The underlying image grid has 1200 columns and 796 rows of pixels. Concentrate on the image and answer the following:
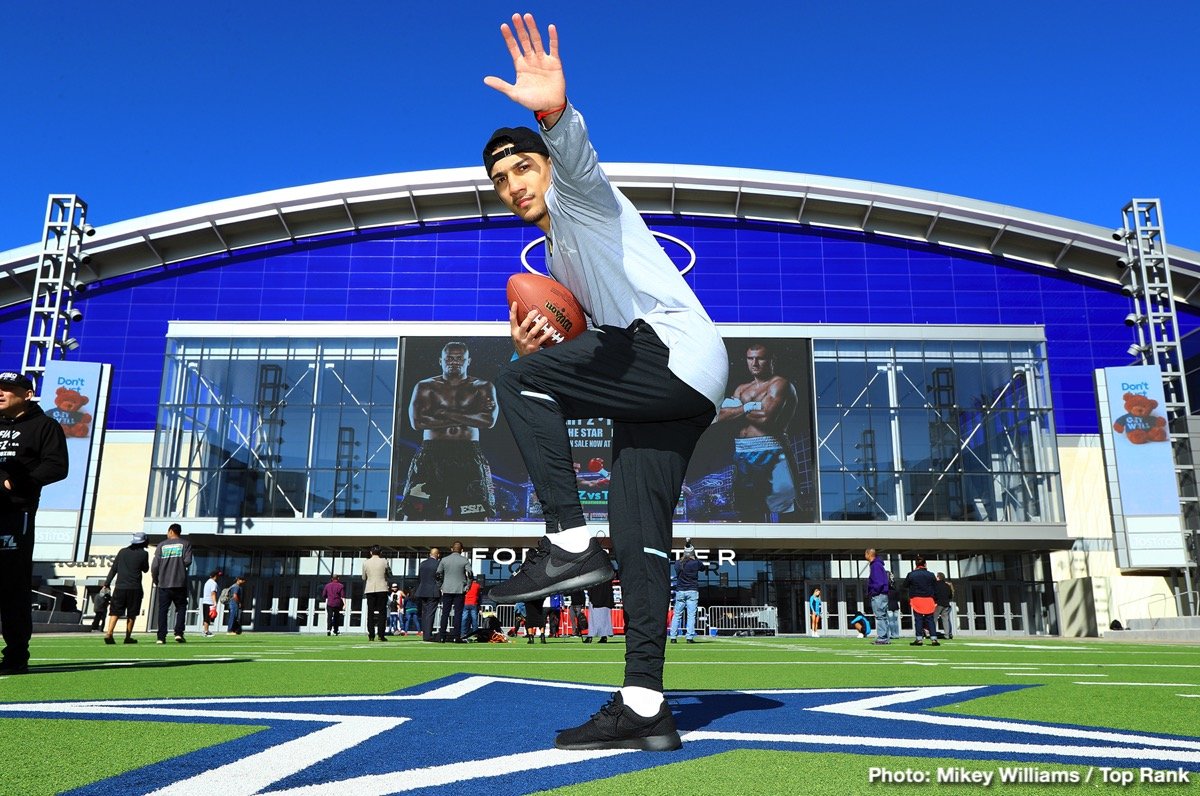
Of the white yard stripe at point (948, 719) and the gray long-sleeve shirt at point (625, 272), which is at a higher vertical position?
the gray long-sleeve shirt at point (625, 272)

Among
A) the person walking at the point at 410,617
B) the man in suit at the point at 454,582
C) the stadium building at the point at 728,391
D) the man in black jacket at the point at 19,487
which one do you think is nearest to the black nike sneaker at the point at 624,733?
the man in black jacket at the point at 19,487

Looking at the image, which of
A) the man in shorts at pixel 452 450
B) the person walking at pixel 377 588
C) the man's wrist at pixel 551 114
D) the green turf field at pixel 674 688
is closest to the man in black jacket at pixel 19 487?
the green turf field at pixel 674 688

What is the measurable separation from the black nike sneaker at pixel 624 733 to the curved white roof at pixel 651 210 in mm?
37722

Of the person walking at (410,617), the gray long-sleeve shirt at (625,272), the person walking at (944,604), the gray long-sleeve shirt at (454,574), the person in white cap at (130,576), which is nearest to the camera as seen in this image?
the gray long-sleeve shirt at (625,272)

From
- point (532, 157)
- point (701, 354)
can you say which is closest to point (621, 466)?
point (701, 354)

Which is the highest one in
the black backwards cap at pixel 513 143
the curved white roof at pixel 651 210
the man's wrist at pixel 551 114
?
the curved white roof at pixel 651 210

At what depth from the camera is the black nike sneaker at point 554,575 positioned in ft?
8.27

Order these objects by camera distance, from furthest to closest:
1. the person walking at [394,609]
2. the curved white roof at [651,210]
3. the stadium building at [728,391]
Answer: the curved white roof at [651,210], the stadium building at [728,391], the person walking at [394,609]

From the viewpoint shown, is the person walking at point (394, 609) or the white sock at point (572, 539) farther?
the person walking at point (394, 609)

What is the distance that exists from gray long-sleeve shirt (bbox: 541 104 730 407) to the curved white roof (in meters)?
36.9

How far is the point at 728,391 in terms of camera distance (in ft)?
104

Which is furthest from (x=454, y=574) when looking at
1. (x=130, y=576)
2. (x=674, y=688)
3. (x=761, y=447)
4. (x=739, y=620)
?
(x=739, y=620)

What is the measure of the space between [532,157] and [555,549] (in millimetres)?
1288

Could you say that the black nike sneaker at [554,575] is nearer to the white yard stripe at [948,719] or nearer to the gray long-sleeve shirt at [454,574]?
the white yard stripe at [948,719]
